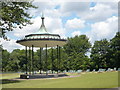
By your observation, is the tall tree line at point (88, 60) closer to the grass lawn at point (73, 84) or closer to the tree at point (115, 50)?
the tree at point (115, 50)

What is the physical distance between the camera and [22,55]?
71.7m

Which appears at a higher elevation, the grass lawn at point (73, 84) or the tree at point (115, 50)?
the tree at point (115, 50)

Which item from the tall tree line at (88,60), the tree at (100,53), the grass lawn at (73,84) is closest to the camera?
the grass lawn at (73,84)

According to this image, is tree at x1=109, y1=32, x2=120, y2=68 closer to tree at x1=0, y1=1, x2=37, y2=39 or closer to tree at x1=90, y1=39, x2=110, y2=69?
tree at x1=90, y1=39, x2=110, y2=69

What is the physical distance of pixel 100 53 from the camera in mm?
59781

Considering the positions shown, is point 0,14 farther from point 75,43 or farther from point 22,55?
point 75,43

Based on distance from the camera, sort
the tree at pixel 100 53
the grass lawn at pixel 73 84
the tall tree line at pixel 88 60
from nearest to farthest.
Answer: the grass lawn at pixel 73 84 → the tall tree line at pixel 88 60 → the tree at pixel 100 53

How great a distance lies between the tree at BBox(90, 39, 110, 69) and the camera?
184 feet

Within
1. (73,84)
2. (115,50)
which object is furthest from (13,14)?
(115,50)

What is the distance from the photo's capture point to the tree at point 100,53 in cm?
5603

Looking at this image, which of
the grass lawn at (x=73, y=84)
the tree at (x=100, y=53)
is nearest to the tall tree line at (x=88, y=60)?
the tree at (x=100, y=53)

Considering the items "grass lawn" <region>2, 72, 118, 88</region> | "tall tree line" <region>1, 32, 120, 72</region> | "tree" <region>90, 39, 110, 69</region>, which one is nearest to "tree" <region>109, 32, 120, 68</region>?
"tall tree line" <region>1, 32, 120, 72</region>

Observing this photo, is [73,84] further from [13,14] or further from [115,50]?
[115,50]

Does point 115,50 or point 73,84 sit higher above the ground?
point 115,50
